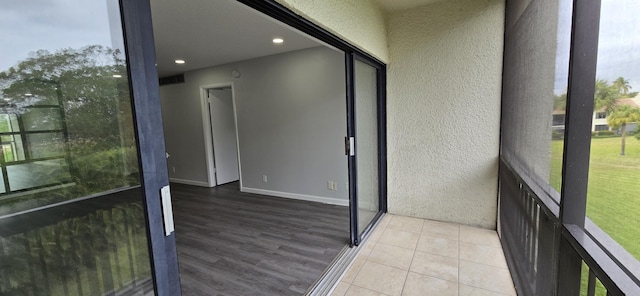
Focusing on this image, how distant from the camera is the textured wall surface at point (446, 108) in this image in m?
2.73

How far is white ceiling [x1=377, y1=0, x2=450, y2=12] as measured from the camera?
2.77 meters

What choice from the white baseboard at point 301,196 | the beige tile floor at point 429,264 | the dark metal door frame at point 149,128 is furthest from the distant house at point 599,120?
the white baseboard at point 301,196

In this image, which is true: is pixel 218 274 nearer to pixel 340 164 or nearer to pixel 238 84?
pixel 340 164

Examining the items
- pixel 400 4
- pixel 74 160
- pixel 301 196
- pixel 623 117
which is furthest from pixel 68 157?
pixel 301 196

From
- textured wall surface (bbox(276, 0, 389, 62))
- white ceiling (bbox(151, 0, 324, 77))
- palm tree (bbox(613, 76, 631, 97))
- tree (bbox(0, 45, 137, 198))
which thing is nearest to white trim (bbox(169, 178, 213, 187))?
white ceiling (bbox(151, 0, 324, 77))

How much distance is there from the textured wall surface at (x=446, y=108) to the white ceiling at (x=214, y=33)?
4.39ft

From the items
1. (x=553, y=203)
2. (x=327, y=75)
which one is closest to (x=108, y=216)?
(x=553, y=203)

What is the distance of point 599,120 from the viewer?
39.5 inches

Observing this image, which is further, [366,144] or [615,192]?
[366,144]

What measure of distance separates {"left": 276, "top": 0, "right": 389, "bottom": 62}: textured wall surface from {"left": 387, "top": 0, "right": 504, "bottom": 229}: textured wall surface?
0.38 m

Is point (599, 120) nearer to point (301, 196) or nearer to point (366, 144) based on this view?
point (366, 144)

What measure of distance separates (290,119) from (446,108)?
7.48 ft

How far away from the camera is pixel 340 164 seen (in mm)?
3828

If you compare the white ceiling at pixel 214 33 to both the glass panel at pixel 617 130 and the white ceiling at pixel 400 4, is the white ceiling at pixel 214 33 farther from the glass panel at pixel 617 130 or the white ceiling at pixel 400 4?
the glass panel at pixel 617 130
